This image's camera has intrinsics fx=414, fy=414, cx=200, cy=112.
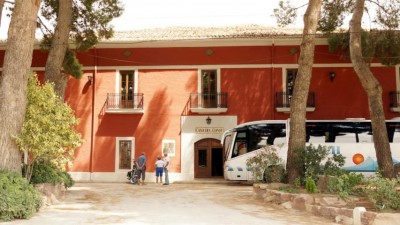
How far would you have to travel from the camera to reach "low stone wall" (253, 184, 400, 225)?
25.9 ft

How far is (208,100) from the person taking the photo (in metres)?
20.3

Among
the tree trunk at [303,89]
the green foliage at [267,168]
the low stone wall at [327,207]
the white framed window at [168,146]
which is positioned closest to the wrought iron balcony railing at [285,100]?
the white framed window at [168,146]

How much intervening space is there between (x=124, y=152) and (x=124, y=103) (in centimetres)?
244

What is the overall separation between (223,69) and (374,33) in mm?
7350

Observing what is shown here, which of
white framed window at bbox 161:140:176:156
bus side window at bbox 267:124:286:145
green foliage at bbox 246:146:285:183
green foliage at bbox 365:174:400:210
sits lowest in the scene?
green foliage at bbox 365:174:400:210

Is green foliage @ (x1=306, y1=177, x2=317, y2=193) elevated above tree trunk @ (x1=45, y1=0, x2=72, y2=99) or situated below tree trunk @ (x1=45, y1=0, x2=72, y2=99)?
below

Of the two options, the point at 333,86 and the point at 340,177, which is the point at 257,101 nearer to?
the point at 333,86

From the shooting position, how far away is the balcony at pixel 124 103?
66.7 feet

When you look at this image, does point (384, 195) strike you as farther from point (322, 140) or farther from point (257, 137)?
point (257, 137)

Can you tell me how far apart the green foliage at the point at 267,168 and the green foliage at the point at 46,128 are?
5487 millimetres

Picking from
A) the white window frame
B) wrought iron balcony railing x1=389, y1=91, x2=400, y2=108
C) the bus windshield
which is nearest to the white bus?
the bus windshield

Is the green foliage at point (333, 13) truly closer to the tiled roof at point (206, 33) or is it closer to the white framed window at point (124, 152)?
the tiled roof at point (206, 33)

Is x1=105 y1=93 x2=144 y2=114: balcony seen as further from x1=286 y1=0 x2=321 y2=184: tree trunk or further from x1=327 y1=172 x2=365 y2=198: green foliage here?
x1=327 y1=172 x2=365 y2=198: green foliage

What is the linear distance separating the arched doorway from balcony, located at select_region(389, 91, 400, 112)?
827cm
